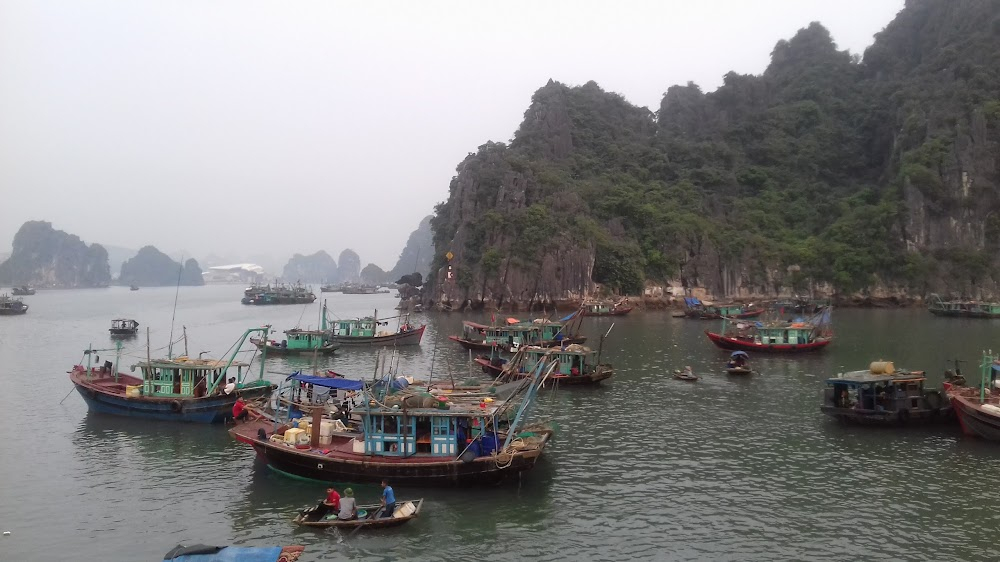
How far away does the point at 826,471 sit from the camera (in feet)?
68.1

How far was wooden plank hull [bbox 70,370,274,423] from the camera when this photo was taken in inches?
1065

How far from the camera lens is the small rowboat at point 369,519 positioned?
1650 cm

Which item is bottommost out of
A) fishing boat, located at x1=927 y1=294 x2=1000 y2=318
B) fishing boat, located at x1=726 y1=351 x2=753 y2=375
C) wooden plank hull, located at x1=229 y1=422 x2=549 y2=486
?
wooden plank hull, located at x1=229 y1=422 x2=549 y2=486

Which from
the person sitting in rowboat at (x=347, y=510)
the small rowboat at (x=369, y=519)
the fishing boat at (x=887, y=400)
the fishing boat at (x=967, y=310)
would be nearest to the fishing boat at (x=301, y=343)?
the small rowboat at (x=369, y=519)

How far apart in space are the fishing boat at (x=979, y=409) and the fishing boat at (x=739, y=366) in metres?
12.2

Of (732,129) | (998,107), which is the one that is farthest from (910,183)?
(732,129)

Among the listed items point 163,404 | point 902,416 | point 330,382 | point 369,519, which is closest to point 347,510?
point 369,519

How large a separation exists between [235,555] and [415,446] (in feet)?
22.6

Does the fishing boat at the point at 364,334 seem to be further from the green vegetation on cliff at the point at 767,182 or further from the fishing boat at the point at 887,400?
the fishing boat at the point at 887,400

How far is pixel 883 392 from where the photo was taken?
25.6m

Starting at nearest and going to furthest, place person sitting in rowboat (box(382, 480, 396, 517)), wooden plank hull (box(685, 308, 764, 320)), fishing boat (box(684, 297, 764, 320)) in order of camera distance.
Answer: person sitting in rowboat (box(382, 480, 396, 517)), wooden plank hull (box(685, 308, 764, 320)), fishing boat (box(684, 297, 764, 320))

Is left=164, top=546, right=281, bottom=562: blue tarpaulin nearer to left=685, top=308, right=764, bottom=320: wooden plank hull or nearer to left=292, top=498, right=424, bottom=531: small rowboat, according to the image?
left=292, top=498, right=424, bottom=531: small rowboat

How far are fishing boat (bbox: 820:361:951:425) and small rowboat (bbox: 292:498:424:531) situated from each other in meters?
18.3

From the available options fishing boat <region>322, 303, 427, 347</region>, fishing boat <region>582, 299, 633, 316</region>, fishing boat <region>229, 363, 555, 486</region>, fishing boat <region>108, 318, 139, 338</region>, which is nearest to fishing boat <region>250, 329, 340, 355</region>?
fishing boat <region>322, 303, 427, 347</region>
